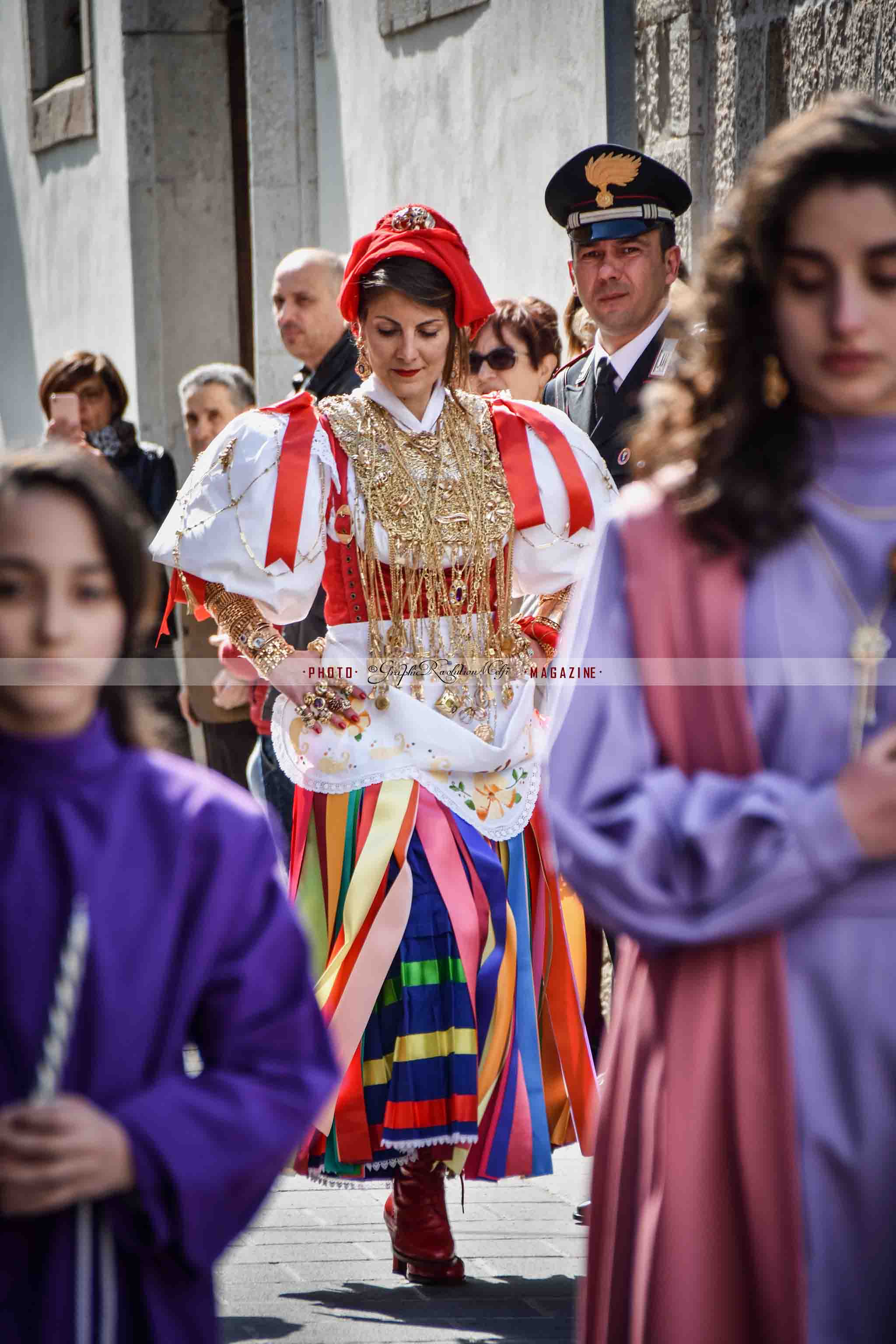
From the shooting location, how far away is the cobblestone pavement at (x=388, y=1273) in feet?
11.9

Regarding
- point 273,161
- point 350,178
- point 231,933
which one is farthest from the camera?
point 273,161

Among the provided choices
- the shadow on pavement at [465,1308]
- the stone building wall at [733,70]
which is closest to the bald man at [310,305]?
the stone building wall at [733,70]

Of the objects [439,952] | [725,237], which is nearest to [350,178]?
[439,952]

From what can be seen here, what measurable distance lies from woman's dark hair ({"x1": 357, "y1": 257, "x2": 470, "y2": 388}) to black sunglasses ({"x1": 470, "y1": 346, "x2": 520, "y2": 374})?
136 centimetres

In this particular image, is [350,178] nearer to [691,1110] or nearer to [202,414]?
[202,414]

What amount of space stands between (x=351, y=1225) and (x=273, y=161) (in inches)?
221

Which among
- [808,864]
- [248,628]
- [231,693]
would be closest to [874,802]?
[808,864]

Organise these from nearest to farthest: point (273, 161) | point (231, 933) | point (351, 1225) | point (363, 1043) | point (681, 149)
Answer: point (231, 933), point (363, 1043), point (351, 1225), point (681, 149), point (273, 161)

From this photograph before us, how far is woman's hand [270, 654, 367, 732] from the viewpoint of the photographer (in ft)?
13.4

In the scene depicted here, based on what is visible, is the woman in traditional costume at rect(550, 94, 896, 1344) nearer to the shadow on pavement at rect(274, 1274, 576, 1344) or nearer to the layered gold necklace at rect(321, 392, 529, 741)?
the shadow on pavement at rect(274, 1274, 576, 1344)

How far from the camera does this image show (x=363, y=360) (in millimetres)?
4309

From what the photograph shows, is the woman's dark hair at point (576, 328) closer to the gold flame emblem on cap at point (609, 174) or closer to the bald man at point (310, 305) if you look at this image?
the gold flame emblem on cap at point (609, 174)

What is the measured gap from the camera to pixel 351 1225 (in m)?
4.39

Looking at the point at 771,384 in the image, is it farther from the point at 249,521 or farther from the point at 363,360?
the point at 363,360
